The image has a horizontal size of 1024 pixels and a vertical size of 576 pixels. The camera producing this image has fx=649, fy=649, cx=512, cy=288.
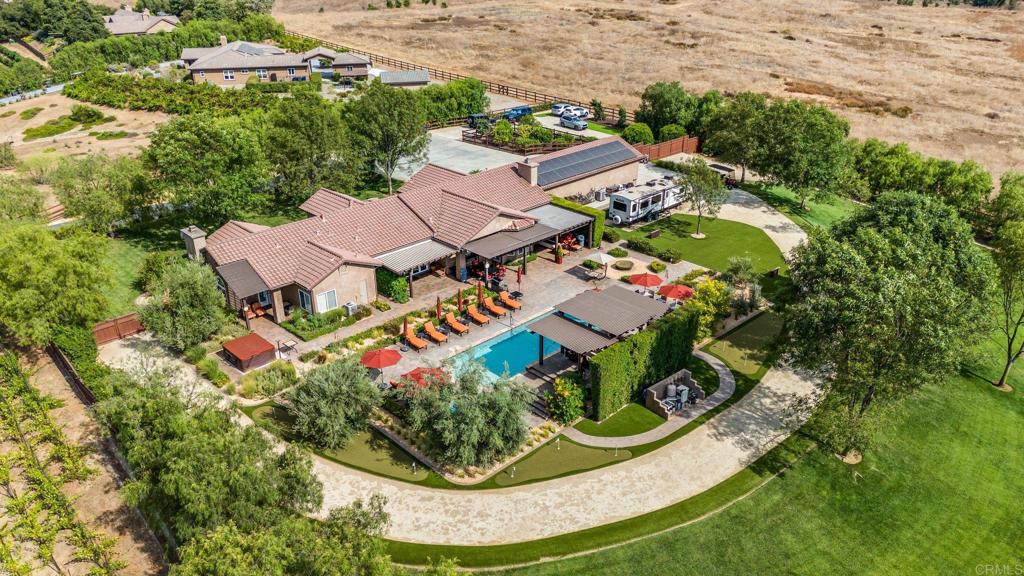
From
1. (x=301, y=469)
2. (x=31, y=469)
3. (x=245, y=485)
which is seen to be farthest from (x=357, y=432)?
(x=31, y=469)

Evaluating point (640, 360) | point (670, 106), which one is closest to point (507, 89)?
point (670, 106)

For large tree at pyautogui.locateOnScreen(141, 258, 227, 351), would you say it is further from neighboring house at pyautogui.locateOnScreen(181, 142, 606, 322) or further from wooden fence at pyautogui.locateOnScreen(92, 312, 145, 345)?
wooden fence at pyautogui.locateOnScreen(92, 312, 145, 345)

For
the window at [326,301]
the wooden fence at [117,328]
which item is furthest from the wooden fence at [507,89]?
the wooden fence at [117,328]

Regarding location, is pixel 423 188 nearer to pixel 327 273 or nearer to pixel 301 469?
pixel 327 273

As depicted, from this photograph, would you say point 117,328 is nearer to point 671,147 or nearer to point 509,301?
point 509,301

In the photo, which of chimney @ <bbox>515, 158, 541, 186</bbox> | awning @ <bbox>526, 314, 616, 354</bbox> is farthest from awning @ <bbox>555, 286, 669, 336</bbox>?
chimney @ <bbox>515, 158, 541, 186</bbox>

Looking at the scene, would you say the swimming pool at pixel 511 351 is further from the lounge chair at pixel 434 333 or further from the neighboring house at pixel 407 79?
the neighboring house at pixel 407 79
